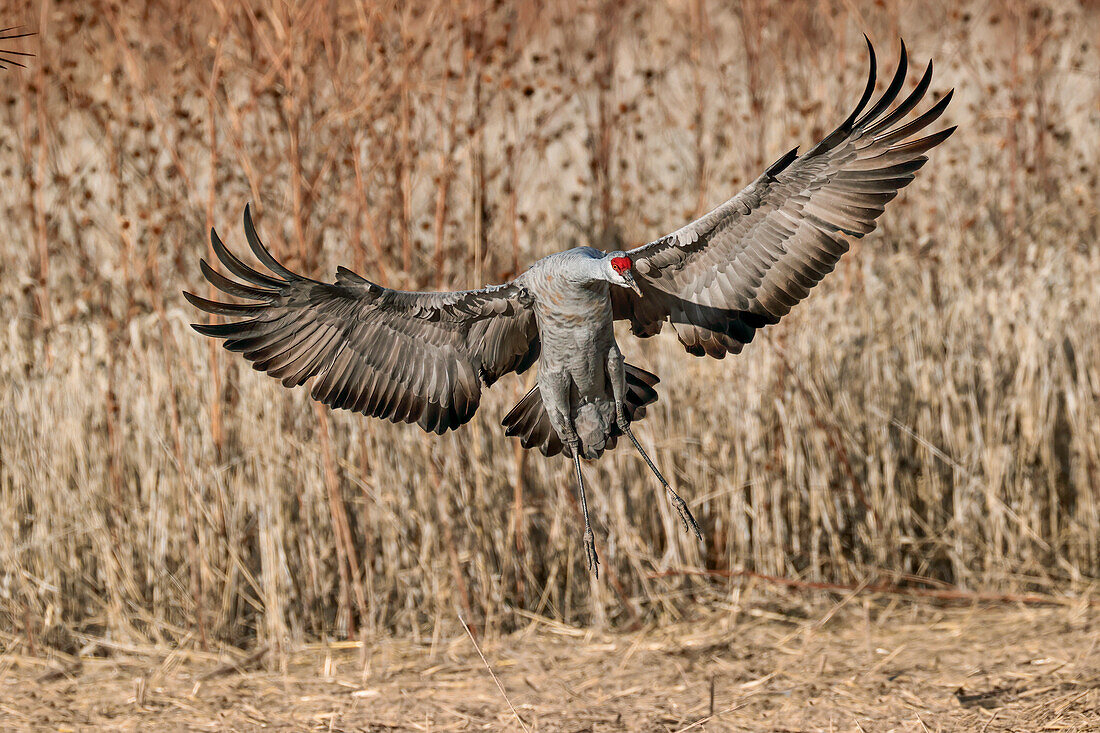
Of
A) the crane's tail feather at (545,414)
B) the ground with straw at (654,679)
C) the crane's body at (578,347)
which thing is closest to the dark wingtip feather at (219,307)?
the crane's body at (578,347)

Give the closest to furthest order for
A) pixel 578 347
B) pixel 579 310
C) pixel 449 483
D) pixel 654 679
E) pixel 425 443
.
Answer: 1. pixel 579 310
2. pixel 578 347
3. pixel 654 679
4. pixel 425 443
5. pixel 449 483

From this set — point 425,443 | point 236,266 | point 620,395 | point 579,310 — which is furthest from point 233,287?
point 425,443

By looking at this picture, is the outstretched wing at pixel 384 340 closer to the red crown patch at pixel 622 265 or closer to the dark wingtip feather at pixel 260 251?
the dark wingtip feather at pixel 260 251

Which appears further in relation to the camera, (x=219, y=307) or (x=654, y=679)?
(x=654, y=679)

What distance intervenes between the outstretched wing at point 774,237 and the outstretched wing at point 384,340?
0.43m

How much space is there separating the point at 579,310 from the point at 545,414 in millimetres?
643

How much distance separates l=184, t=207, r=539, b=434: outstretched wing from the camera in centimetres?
313

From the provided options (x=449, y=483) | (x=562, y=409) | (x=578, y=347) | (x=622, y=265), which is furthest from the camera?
(x=449, y=483)

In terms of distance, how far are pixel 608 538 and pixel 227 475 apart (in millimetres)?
1664

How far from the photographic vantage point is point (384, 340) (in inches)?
134

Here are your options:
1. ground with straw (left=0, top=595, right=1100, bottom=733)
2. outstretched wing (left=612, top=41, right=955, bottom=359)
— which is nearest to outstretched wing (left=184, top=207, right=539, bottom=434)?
outstretched wing (left=612, top=41, right=955, bottom=359)

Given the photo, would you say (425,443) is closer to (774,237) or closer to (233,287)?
(233,287)

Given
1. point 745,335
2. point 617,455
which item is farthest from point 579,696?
point 745,335

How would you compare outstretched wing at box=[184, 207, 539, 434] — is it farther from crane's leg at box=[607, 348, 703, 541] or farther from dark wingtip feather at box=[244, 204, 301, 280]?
crane's leg at box=[607, 348, 703, 541]
